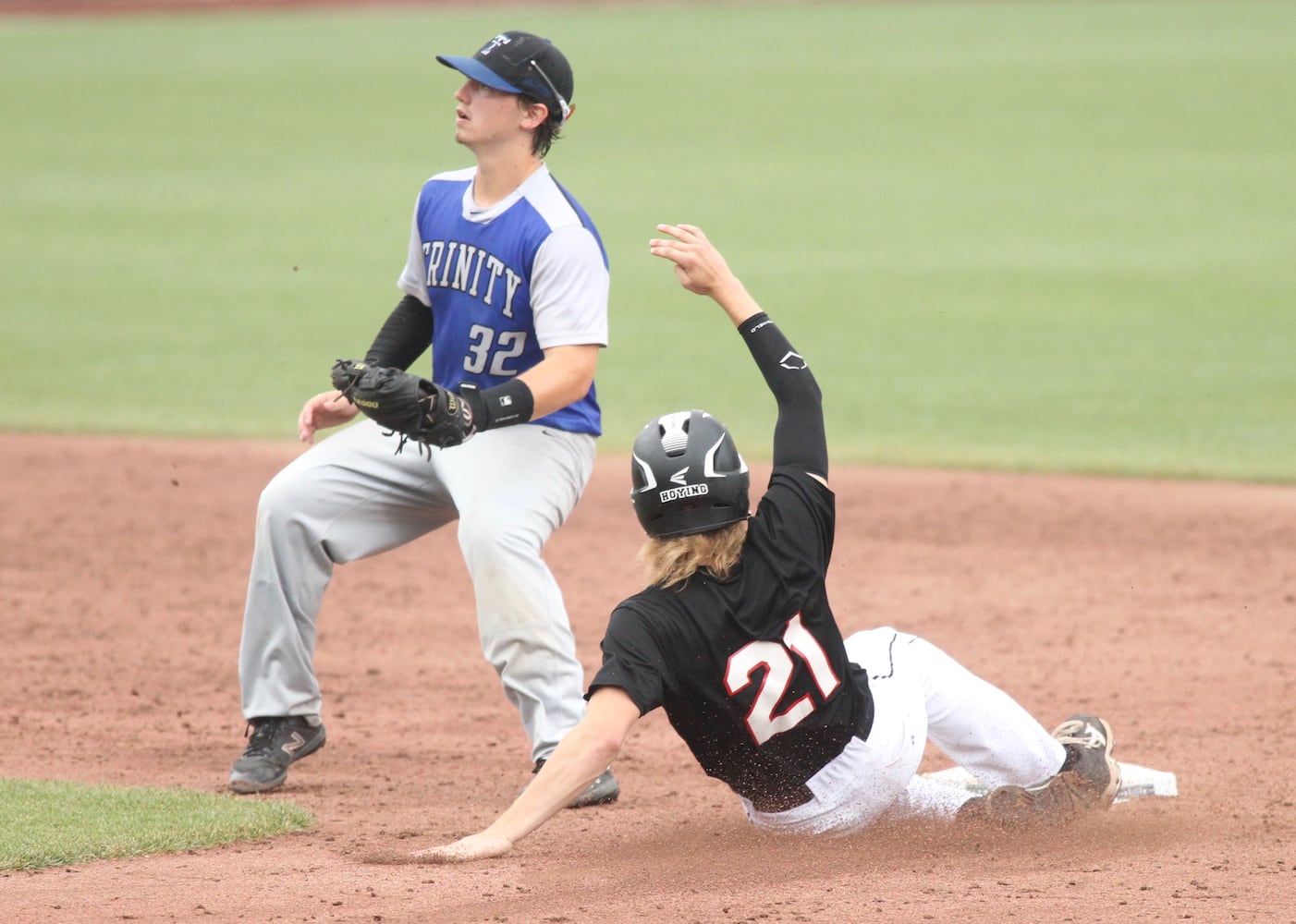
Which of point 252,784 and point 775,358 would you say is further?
point 252,784

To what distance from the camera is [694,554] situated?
3869 mm

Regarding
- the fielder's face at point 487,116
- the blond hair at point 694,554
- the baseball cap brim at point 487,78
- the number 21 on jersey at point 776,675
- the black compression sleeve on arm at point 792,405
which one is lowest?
the number 21 on jersey at point 776,675

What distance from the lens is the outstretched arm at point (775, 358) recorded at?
407 centimetres

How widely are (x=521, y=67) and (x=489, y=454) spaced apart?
1.12 meters

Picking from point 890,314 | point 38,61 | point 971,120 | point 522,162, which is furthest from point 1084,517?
point 38,61

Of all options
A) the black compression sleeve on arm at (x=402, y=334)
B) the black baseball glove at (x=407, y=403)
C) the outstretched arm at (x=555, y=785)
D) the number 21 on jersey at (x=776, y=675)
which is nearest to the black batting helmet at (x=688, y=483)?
the number 21 on jersey at (x=776, y=675)

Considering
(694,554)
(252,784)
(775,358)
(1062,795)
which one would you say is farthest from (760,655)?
(252,784)

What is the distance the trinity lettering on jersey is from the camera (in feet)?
15.7

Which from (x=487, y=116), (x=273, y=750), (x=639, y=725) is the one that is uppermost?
(x=487, y=116)

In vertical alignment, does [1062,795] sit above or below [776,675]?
below

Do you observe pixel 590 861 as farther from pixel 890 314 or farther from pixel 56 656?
pixel 890 314

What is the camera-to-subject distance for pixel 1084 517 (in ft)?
26.9

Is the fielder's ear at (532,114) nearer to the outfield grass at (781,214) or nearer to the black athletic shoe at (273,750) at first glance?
the black athletic shoe at (273,750)

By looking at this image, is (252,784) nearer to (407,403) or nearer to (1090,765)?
(407,403)
